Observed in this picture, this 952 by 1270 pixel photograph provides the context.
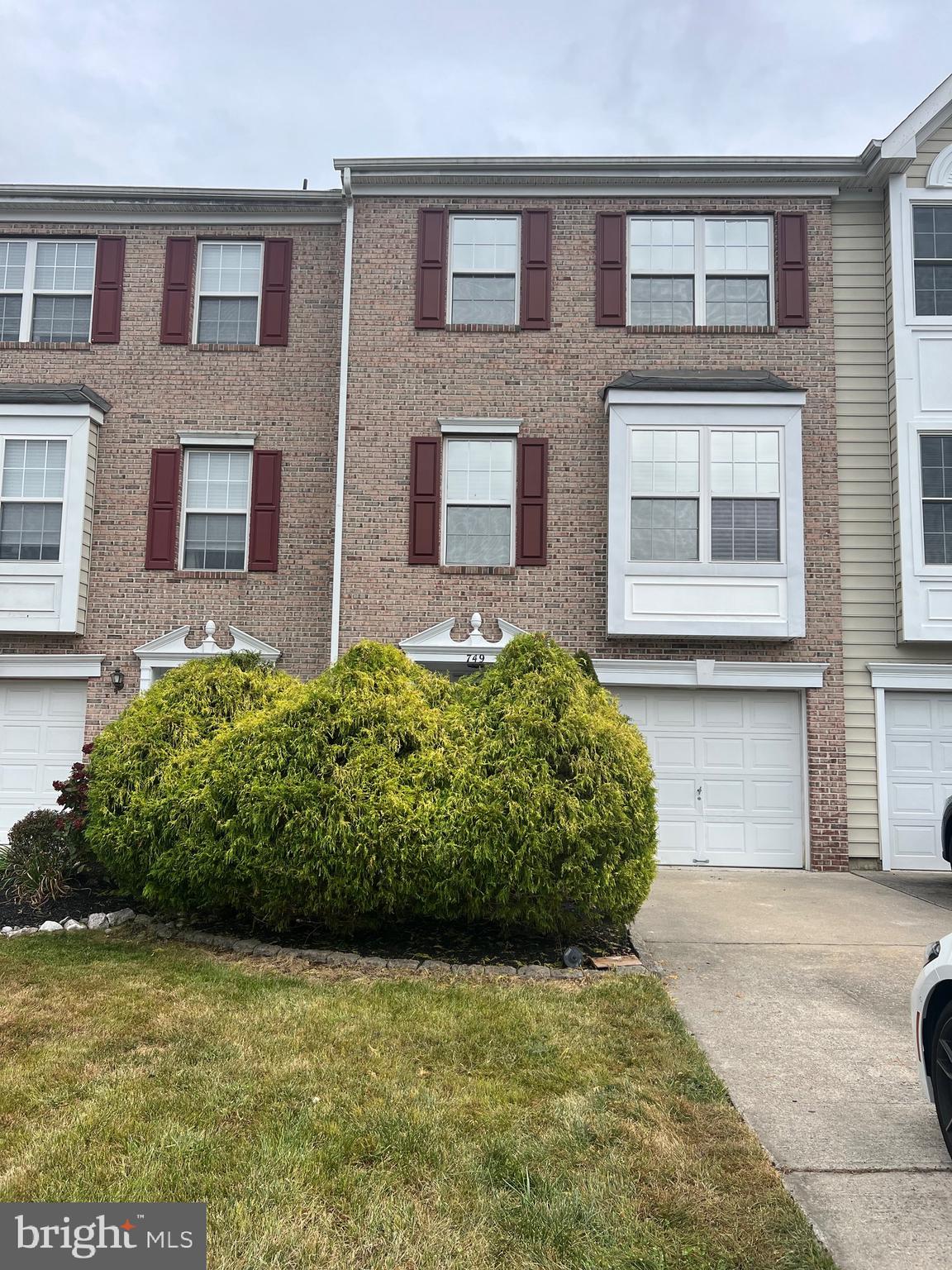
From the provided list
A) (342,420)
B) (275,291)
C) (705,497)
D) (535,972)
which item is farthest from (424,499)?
(535,972)

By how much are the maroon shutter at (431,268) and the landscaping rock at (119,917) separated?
8.10 m

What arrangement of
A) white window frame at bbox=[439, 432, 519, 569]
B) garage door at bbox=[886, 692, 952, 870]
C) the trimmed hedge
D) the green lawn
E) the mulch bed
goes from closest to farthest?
the green lawn, the trimmed hedge, the mulch bed, garage door at bbox=[886, 692, 952, 870], white window frame at bbox=[439, 432, 519, 569]

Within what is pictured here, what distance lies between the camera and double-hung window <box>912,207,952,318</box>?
449 inches

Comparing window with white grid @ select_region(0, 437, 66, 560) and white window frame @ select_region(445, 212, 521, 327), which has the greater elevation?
white window frame @ select_region(445, 212, 521, 327)

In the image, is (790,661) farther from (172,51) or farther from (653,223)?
(172,51)

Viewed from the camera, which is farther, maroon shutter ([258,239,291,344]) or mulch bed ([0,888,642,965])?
maroon shutter ([258,239,291,344])

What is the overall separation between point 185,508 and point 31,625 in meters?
2.49

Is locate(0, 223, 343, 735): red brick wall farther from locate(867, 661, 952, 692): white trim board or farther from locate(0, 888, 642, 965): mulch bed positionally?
locate(867, 661, 952, 692): white trim board

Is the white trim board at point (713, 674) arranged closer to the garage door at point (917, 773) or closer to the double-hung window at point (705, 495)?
the garage door at point (917, 773)

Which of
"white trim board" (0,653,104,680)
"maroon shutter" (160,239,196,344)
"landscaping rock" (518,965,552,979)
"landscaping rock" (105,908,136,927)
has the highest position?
"maroon shutter" (160,239,196,344)

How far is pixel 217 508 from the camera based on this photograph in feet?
39.7

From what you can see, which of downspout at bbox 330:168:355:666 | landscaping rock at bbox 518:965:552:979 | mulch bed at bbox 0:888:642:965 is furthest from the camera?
downspout at bbox 330:168:355:666

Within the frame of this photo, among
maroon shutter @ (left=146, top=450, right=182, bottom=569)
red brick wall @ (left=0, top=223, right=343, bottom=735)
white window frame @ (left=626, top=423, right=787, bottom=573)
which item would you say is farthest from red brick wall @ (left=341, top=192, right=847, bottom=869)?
maroon shutter @ (left=146, top=450, right=182, bottom=569)

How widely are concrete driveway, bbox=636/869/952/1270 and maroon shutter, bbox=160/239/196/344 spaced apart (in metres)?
9.66
